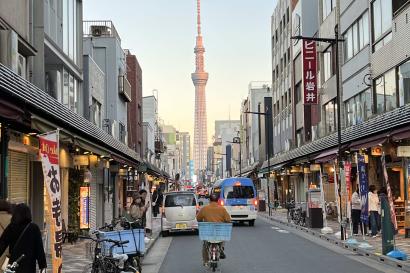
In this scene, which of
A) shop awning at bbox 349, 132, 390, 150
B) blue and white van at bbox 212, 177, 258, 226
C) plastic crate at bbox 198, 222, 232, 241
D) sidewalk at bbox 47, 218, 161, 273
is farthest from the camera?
blue and white van at bbox 212, 177, 258, 226

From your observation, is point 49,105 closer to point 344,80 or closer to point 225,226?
point 225,226

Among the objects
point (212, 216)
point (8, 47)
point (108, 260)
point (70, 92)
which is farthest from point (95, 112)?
point (108, 260)

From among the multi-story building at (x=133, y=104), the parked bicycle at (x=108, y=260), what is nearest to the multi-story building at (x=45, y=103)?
the parked bicycle at (x=108, y=260)

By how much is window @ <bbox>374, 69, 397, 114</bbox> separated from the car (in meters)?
9.82

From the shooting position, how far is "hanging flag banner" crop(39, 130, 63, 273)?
32.5ft

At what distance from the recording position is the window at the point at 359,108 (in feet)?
99.8

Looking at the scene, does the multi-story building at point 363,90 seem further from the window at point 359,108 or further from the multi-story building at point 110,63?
the multi-story building at point 110,63

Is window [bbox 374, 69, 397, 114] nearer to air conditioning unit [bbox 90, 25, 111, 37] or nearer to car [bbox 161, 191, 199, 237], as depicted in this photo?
car [bbox 161, 191, 199, 237]

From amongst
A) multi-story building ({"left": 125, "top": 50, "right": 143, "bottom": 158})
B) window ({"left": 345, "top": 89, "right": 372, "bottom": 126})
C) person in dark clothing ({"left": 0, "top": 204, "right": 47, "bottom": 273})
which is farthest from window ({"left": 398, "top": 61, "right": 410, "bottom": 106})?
multi-story building ({"left": 125, "top": 50, "right": 143, "bottom": 158})

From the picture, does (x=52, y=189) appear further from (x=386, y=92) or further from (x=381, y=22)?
(x=381, y=22)

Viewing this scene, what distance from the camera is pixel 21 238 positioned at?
24.9ft

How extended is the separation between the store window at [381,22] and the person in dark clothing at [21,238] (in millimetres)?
21997

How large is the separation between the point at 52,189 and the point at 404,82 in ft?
61.3

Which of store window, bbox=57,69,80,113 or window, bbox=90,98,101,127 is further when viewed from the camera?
window, bbox=90,98,101,127
